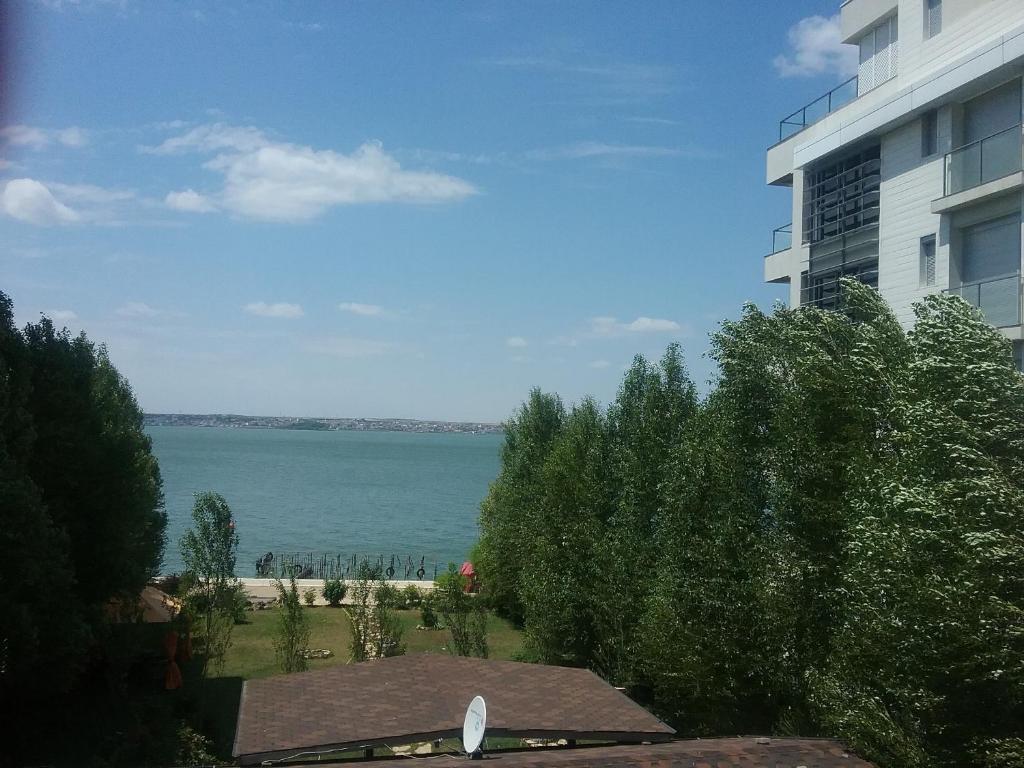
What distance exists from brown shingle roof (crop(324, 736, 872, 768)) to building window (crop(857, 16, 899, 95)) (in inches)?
656

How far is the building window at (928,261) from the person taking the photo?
19.8 metres

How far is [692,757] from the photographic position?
10.7 metres

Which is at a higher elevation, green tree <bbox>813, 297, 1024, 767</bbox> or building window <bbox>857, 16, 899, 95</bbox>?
building window <bbox>857, 16, 899, 95</bbox>

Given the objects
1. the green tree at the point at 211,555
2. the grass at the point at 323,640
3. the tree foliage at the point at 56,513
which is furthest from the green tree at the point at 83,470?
the grass at the point at 323,640

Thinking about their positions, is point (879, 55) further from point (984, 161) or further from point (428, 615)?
point (428, 615)

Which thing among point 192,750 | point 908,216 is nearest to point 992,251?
point 908,216

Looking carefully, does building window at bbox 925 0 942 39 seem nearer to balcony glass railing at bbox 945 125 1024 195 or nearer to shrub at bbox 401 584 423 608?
balcony glass railing at bbox 945 125 1024 195

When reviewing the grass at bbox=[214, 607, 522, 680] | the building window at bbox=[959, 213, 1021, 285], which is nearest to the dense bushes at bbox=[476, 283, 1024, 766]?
the building window at bbox=[959, 213, 1021, 285]

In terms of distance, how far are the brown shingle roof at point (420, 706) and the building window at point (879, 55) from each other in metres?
16.4

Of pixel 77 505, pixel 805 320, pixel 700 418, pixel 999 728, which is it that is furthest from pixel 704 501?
pixel 77 505

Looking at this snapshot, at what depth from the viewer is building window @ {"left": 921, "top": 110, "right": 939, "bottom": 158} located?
19969 millimetres

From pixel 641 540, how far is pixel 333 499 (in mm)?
97384

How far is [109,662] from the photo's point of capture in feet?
78.1

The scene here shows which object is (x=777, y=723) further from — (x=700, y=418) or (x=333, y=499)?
(x=333, y=499)
